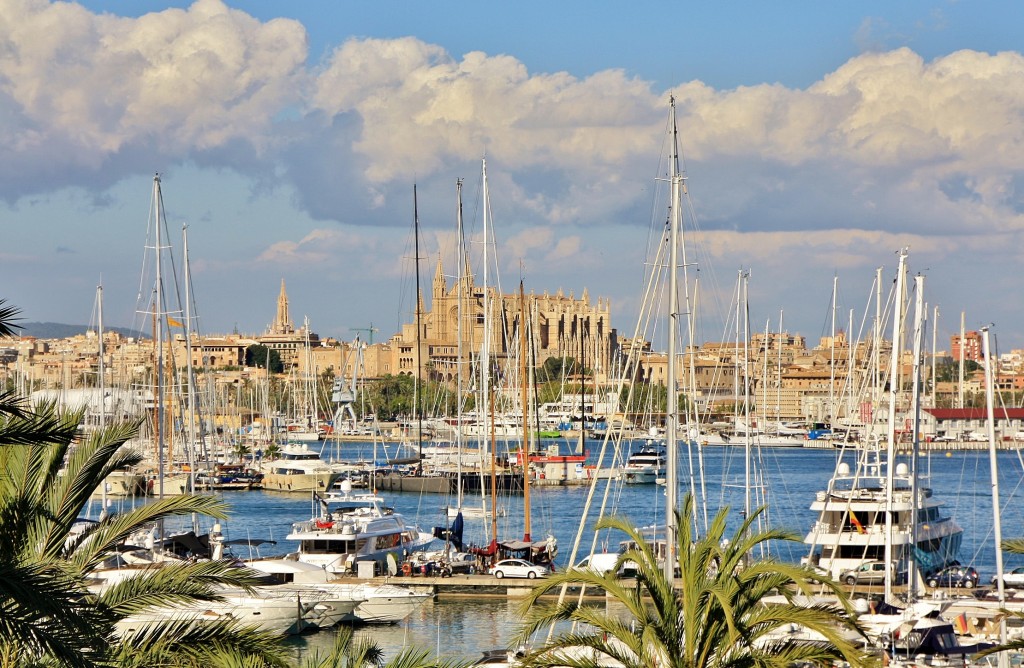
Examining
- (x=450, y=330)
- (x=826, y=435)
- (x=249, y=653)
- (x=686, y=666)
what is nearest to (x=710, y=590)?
(x=686, y=666)

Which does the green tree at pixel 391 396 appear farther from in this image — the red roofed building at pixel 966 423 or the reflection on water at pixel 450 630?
the reflection on water at pixel 450 630

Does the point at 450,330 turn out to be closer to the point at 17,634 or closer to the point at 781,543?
the point at 781,543

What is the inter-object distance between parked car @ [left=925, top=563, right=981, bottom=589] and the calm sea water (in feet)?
6.11

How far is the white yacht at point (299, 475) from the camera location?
174ft

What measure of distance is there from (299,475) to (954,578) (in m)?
32.6

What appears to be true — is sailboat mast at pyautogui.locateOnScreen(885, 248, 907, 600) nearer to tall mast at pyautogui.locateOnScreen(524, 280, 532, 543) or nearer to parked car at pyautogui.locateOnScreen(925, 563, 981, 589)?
parked car at pyautogui.locateOnScreen(925, 563, 981, 589)

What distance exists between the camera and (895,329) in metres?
22.5

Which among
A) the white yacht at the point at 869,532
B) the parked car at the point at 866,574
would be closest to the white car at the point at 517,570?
the white yacht at the point at 869,532

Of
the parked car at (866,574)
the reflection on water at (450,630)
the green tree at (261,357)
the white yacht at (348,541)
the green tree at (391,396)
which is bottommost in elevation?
the reflection on water at (450,630)

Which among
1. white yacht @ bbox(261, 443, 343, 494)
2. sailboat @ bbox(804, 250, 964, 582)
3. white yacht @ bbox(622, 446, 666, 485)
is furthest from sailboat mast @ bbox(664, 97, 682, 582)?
white yacht @ bbox(622, 446, 666, 485)

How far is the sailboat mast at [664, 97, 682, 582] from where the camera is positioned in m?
14.2

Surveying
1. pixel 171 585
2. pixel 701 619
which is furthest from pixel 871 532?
pixel 171 585

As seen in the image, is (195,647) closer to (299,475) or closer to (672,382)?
(672,382)

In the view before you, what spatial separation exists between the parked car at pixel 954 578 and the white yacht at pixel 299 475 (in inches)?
1143
